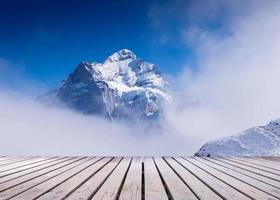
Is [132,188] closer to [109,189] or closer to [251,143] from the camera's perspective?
[109,189]

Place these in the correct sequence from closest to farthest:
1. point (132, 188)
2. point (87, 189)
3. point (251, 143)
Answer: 1. point (87, 189)
2. point (132, 188)
3. point (251, 143)

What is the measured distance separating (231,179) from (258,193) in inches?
47.0

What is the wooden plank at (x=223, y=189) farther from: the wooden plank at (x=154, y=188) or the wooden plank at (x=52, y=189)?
the wooden plank at (x=52, y=189)

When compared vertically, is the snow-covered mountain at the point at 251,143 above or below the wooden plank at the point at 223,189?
above

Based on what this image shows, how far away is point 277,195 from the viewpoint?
149 inches

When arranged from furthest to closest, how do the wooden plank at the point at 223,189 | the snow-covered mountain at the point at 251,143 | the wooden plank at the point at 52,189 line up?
1. the snow-covered mountain at the point at 251,143
2. the wooden plank at the point at 223,189
3. the wooden plank at the point at 52,189

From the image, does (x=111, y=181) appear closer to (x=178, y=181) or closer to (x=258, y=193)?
(x=178, y=181)

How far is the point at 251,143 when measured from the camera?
3531 centimetres

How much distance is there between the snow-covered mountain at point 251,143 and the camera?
31.9 metres

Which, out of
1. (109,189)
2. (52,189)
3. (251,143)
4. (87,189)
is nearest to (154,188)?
(109,189)

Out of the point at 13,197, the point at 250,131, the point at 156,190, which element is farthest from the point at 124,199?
the point at 250,131

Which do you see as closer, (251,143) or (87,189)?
(87,189)

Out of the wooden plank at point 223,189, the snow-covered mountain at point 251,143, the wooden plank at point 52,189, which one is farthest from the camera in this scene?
the snow-covered mountain at point 251,143

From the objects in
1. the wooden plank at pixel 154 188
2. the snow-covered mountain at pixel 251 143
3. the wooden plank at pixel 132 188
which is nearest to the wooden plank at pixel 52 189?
the wooden plank at pixel 132 188
